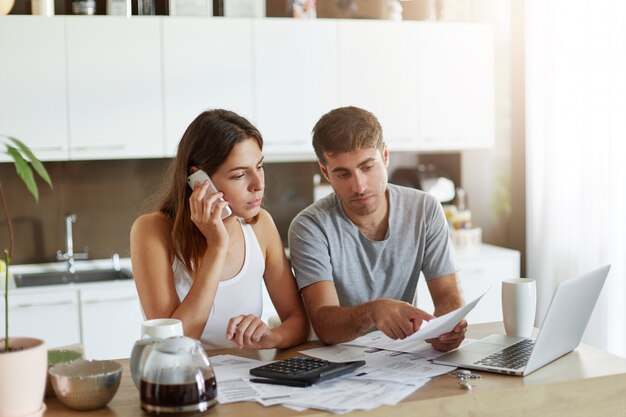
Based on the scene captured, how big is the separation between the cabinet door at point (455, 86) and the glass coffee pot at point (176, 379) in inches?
120

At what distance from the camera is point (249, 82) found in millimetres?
4152

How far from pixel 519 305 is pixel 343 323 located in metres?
0.47

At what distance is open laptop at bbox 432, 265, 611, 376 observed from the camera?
185 centimetres

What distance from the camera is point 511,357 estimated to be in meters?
1.98

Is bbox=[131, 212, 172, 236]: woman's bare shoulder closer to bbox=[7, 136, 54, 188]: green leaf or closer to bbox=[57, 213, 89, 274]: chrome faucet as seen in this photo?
bbox=[7, 136, 54, 188]: green leaf

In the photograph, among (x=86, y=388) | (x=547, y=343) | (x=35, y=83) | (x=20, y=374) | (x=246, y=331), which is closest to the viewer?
(x=20, y=374)

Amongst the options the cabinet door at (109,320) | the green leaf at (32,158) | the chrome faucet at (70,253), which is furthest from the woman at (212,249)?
the chrome faucet at (70,253)

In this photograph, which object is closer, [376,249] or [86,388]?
[86,388]

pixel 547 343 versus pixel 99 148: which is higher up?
pixel 99 148

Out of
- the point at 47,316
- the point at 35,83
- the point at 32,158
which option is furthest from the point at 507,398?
the point at 35,83

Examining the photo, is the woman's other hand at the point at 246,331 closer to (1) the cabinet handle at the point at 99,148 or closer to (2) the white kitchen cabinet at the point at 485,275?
(1) the cabinet handle at the point at 99,148

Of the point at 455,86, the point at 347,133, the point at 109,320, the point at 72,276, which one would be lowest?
the point at 109,320

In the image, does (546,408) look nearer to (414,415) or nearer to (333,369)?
(414,415)

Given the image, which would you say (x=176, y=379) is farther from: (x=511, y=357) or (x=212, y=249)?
(x=511, y=357)
